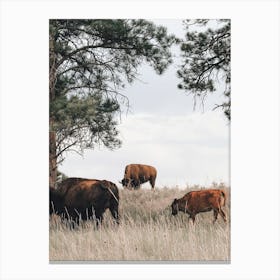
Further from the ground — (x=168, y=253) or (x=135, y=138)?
(x=135, y=138)

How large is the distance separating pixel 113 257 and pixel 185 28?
2.04m

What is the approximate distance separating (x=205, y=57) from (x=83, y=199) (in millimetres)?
1641

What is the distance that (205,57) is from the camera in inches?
247

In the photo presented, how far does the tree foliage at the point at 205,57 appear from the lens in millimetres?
6145

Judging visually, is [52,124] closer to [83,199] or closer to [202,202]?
[83,199]

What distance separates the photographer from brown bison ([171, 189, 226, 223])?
20.2 ft

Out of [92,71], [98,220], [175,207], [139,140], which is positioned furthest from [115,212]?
[92,71]

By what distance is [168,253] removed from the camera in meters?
6.01

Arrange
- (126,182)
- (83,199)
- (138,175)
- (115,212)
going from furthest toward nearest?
(83,199) < (115,212) < (126,182) < (138,175)

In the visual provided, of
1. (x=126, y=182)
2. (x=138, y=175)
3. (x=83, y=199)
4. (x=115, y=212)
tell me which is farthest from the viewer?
(x=83, y=199)

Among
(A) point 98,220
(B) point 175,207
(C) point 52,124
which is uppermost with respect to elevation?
(C) point 52,124
